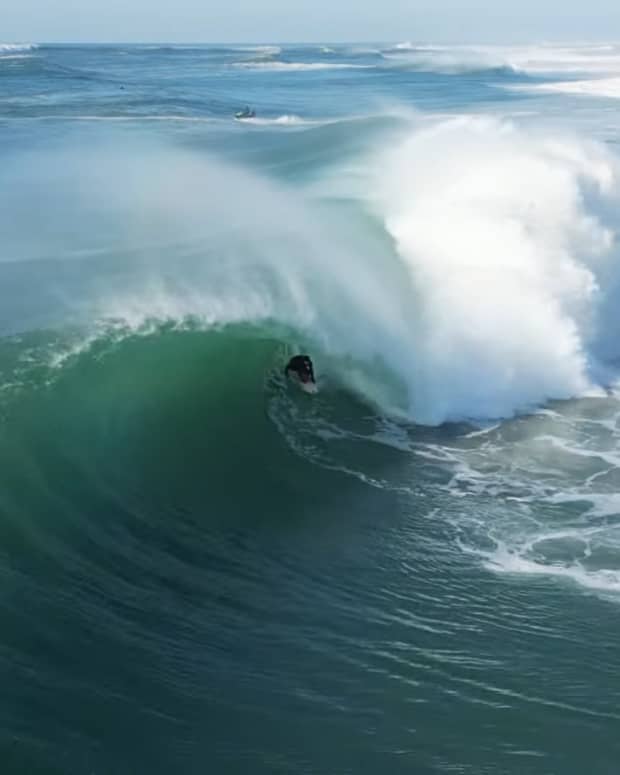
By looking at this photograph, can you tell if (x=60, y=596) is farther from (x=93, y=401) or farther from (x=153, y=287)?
(x=153, y=287)

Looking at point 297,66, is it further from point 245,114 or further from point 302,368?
point 302,368

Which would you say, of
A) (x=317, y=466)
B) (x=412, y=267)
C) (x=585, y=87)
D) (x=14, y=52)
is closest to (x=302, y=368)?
(x=317, y=466)

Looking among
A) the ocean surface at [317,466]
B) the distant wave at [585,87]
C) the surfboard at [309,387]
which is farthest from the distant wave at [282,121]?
the surfboard at [309,387]

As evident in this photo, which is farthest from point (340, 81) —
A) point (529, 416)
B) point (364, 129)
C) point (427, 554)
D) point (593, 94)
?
point (427, 554)

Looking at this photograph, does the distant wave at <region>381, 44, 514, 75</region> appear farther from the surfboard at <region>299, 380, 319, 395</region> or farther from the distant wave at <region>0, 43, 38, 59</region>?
the surfboard at <region>299, 380, 319, 395</region>

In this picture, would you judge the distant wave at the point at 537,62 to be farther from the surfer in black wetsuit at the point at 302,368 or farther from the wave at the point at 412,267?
the surfer in black wetsuit at the point at 302,368

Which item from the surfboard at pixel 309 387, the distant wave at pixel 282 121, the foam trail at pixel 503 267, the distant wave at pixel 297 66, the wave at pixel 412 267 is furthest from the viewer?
the distant wave at pixel 297 66
